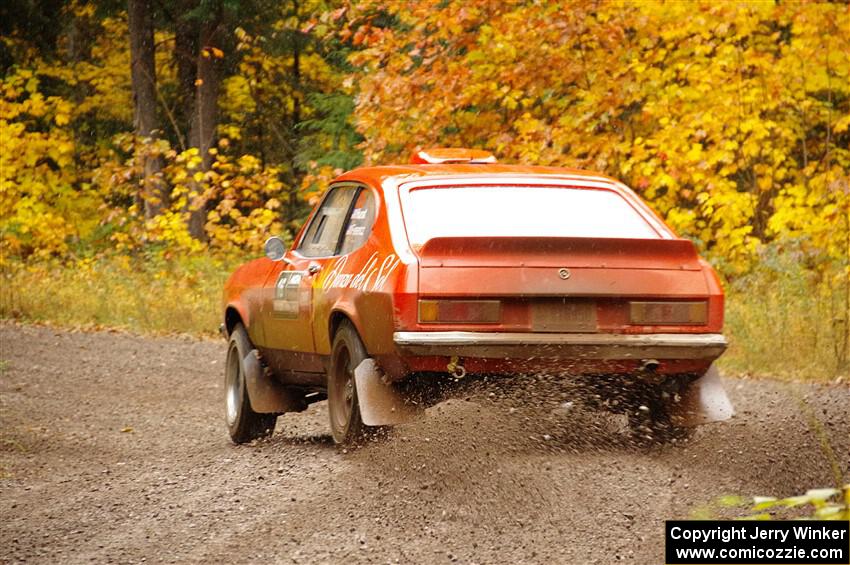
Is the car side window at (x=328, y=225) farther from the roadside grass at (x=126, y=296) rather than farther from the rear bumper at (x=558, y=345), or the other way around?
the roadside grass at (x=126, y=296)

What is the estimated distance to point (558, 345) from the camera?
6.66 meters

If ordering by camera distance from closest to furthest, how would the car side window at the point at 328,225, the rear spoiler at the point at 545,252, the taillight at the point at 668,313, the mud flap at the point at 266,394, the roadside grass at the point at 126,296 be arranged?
the rear spoiler at the point at 545,252 → the taillight at the point at 668,313 → the car side window at the point at 328,225 → the mud flap at the point at 266,394 → the roadside grass at the point at 126,296

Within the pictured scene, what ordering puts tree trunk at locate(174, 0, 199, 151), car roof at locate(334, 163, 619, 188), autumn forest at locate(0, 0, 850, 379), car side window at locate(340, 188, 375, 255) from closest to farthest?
1. car side window at locate(340, 188, 375, 255)
2. car roof at locate(334, 163, 619, 188)
3. autumn forest at locate(0, 0, 850, 379)
4. tree trunk at locate(174, 0, 199, 151)

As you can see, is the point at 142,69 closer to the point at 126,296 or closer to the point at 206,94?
the point at 206,94

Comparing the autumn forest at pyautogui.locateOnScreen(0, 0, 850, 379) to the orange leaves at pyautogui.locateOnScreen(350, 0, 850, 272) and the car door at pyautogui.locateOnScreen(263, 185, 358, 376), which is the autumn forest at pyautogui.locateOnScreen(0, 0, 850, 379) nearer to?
the orange leaves at pyautogui.locateOnScreen(350, 0, 850, 272)

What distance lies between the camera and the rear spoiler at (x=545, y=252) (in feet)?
21.8

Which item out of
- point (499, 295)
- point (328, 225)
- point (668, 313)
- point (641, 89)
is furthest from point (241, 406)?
point (641, 89)

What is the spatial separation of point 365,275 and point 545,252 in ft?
3.24

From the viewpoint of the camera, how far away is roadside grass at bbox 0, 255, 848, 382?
12812 millimetres

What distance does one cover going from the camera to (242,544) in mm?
5727

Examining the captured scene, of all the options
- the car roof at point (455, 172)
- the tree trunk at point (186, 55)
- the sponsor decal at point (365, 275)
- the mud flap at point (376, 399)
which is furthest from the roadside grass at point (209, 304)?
the tree trunk at point (186, 55)

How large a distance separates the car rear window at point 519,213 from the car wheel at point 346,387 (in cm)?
67

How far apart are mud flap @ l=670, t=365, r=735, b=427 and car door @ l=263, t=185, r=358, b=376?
6.95ft

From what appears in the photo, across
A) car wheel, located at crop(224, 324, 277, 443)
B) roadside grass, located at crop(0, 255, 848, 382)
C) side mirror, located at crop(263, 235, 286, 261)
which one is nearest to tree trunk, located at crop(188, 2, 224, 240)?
roadside grass, located at crop(0, 255, 848, 382)
